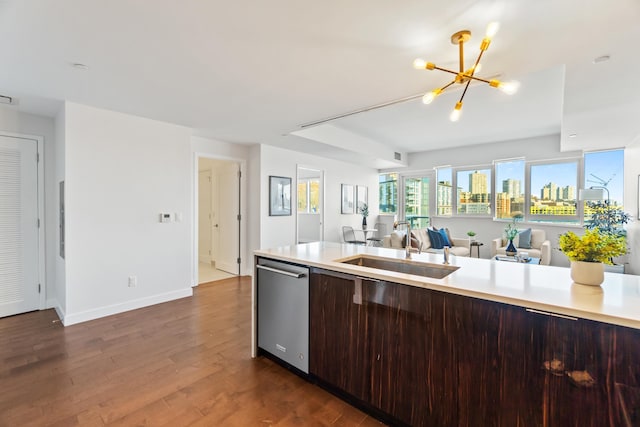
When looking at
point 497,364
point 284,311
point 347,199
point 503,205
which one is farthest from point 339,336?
point 503,205

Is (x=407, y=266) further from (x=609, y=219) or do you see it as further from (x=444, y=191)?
(x=444, y=191)

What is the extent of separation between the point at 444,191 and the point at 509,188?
4.64ft

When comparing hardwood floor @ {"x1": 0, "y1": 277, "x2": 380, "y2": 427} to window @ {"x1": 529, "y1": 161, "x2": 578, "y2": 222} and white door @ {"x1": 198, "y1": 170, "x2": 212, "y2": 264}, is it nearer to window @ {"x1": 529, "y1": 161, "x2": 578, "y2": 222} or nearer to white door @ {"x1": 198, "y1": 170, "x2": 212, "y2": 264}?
white door @ {"x1": 198, "y1": 170, "x2": 212, "y2": 264}

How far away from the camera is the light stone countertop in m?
1.13

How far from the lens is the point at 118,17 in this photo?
5.68 feet

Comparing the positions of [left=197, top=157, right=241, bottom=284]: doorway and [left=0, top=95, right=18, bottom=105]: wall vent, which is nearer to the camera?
[left=0, top=95, right=18, bottom=105]: wall vent

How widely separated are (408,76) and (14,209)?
15.4 ft

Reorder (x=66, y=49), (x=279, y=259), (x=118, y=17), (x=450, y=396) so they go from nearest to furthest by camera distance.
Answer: (x=450, y=396)
(x=118, y=17)
(x=66, y=49)
(x=279, y=259)

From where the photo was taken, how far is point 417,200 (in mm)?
7840

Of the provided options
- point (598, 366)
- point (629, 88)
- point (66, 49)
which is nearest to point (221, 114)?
point (66, 49)

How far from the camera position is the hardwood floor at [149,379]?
1.77m

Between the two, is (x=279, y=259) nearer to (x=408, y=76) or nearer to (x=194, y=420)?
(x=194, y=420)

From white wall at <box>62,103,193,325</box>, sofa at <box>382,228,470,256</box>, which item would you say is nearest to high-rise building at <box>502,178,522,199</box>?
sofa at <box>382,228,470,256</box>

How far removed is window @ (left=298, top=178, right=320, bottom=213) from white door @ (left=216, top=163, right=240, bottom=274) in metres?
Result: 2.31
